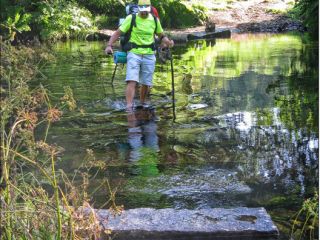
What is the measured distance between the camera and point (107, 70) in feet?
49.9

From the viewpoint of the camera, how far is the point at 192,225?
4.11 m

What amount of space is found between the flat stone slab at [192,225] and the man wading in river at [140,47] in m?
5.16

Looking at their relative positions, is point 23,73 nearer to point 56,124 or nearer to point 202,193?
point 202,193

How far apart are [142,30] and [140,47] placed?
0.27 meters

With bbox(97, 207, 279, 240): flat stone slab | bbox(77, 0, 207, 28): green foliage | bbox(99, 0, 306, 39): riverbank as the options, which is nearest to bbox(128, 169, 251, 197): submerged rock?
bbox(97, 207, 279, 240): flat stone slab

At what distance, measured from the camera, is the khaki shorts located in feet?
30.6

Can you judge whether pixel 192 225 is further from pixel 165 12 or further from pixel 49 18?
pixel 165 12

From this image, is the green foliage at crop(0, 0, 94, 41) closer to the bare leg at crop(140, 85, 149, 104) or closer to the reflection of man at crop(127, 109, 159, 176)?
the bare leg at crop(140, 85, 149, 104)

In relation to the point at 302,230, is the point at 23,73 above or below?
above

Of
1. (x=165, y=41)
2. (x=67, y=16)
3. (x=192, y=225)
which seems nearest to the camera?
(x=192, y=225)

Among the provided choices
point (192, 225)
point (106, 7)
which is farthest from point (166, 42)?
point (106, 7)

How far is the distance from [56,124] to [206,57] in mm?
10676

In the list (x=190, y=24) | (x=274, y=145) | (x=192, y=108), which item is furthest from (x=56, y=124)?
(x=190, y=24)

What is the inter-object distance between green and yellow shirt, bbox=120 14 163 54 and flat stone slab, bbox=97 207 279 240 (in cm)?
521
